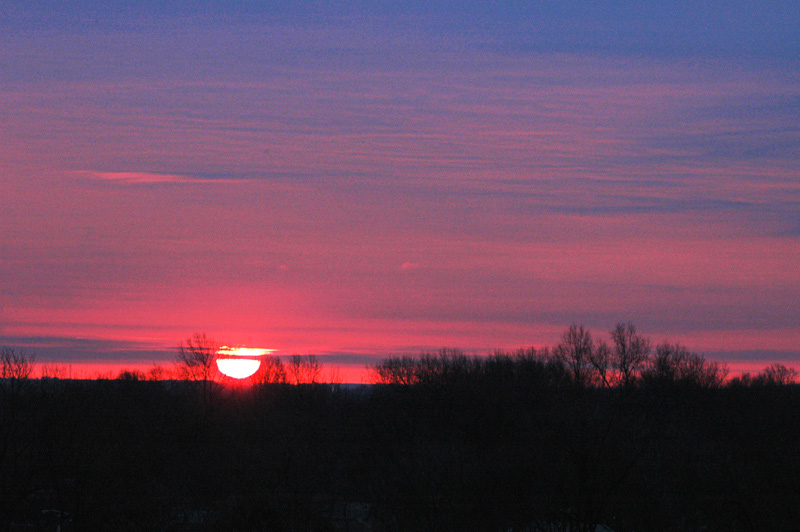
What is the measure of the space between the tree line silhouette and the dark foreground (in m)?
0.19

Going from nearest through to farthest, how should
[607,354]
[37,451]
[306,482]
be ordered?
[37,451] → [306,482] → [607,354]

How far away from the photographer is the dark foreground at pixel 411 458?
46312 mm

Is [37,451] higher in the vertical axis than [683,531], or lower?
higher

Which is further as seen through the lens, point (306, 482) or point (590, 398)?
point (590, 398)

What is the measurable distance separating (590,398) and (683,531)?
124 feet

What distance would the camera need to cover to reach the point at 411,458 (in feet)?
209

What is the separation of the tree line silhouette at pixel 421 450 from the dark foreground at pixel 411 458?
0.19m

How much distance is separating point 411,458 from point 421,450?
7.05 ft

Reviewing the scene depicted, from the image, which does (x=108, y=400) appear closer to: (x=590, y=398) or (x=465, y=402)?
(x=465, y=402)

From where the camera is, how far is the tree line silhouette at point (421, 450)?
4672 centimetres

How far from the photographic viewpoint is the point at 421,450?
6575 centimetres

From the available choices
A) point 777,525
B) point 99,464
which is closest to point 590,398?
point 777,525

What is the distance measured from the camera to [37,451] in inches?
1891

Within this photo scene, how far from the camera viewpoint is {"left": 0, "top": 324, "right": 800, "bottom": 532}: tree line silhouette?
153 feet
